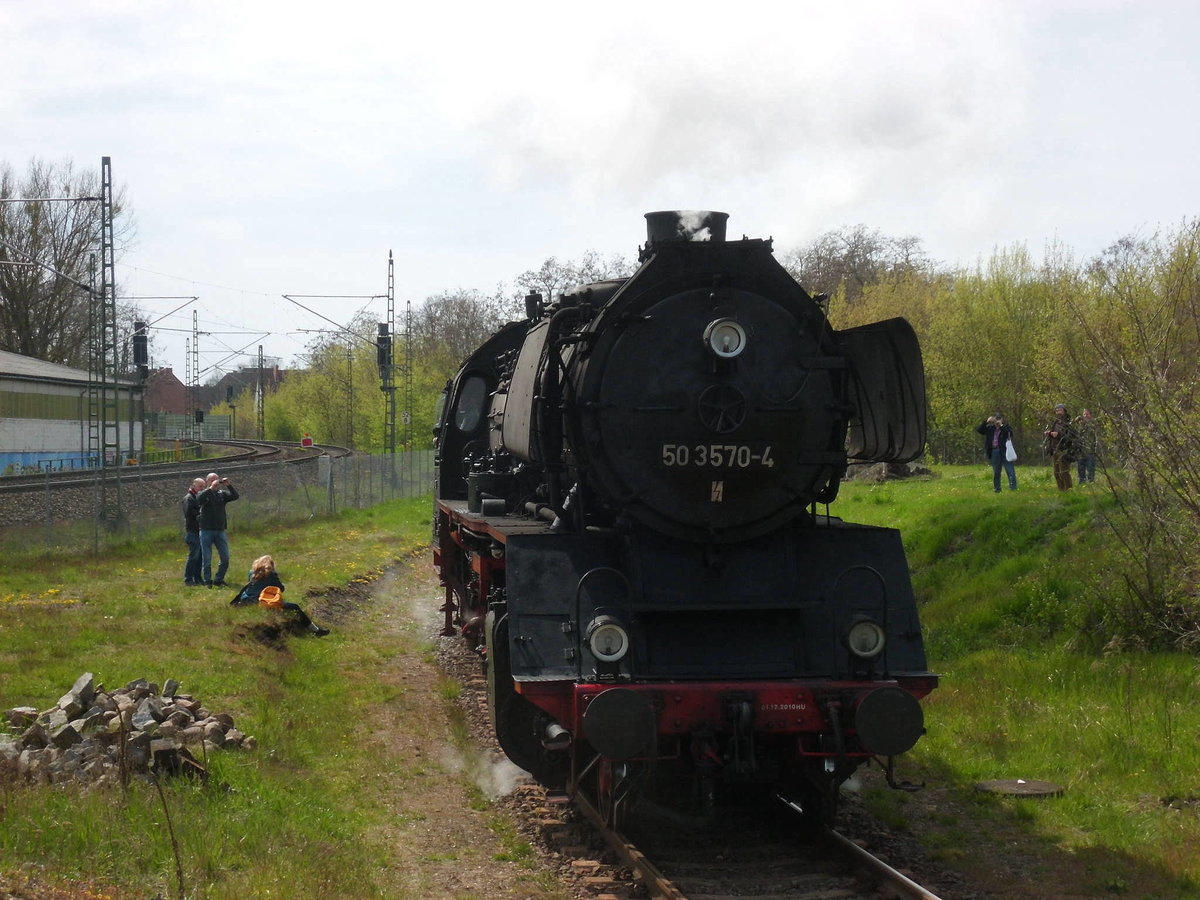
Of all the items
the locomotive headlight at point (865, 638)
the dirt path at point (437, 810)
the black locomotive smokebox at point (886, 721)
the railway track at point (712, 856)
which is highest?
the locomotive headlight at point (865, 638)

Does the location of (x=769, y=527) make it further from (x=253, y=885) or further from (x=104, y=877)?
(x=104, y=877)

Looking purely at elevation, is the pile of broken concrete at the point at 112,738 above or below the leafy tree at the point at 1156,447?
below

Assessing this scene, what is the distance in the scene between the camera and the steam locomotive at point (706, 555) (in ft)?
20.8

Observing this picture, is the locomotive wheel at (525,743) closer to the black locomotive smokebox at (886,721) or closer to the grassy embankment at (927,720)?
the grassy embankment at (927,720)

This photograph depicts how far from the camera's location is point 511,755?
23.7ft

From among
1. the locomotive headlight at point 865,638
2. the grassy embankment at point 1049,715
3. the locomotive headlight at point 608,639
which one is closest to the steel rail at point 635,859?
the locomotive headlight at point 608,639

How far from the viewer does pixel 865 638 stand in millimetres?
6633

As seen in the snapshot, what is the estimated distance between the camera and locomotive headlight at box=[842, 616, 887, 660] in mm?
6594

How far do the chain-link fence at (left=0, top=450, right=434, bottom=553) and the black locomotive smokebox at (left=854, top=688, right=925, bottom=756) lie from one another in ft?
52.6

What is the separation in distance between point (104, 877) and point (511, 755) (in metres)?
2.37

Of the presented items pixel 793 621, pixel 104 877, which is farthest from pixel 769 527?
pixel 104 877

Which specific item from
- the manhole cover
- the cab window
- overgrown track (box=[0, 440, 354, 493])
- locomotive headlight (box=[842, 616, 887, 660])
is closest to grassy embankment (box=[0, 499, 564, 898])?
locomotive headlight (box=[842, 616, 887, 660])

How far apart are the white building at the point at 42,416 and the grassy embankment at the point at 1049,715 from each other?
87.6 feet

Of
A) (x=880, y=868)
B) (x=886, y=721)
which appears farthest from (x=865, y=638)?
(x=880, y=868)
